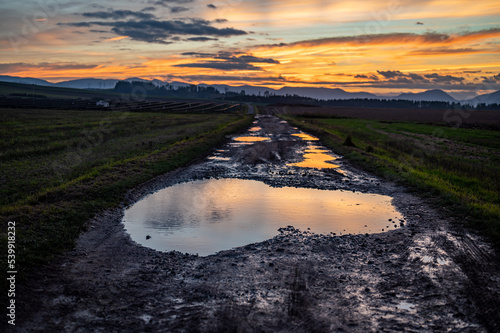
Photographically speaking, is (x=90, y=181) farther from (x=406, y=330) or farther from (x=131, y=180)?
(x=406, y=330)

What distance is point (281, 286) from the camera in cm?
619

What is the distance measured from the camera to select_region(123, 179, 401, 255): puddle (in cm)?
870

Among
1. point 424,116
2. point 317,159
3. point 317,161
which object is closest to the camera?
point 317,161

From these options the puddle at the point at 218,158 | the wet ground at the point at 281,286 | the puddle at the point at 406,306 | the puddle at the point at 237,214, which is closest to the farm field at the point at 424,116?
the puddle at the point at 218,158

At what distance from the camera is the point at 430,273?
22.3 ft

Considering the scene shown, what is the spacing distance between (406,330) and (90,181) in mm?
10963

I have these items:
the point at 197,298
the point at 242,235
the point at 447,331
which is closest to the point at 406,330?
the point at 447,331

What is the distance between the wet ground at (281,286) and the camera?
5133 millimetres

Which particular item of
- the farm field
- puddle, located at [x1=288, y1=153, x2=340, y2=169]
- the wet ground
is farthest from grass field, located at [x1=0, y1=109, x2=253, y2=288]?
the farm field

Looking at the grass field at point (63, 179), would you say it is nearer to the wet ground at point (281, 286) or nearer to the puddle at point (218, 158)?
the wet ground at point (281, 286)

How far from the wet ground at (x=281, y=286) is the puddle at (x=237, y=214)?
20.8 inches

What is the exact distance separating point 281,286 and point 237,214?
15.3 feet

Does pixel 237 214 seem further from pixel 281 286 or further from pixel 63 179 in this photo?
pixel 63 179

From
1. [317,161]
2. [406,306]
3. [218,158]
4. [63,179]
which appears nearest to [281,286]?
[406,306]
